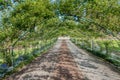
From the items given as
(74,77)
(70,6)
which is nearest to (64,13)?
(70,6)

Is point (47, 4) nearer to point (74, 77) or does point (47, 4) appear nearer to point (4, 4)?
point (74, 77)

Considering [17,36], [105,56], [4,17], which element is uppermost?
[4,17]

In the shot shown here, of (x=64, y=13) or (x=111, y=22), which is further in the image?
(x=111, y=22)

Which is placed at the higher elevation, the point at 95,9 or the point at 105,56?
the point at 95,9

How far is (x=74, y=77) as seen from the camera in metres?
20.4

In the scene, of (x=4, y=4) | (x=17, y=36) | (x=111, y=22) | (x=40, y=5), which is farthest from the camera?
(x=111, y=22)

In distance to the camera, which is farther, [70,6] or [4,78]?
[70,6]

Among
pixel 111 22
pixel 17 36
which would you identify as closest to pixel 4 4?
pixel 17 36

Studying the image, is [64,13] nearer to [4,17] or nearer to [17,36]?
[17,36]

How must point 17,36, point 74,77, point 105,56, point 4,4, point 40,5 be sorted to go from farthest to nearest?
point 105,56 → point 17,36 → point 40,5 → point 74,77 → point 4,4

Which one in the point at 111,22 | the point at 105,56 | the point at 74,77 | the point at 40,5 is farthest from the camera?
the point at 105,56

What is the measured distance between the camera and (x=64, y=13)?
27.1m

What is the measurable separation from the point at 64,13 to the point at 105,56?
416 inches

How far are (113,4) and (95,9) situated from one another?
172 centimetres
